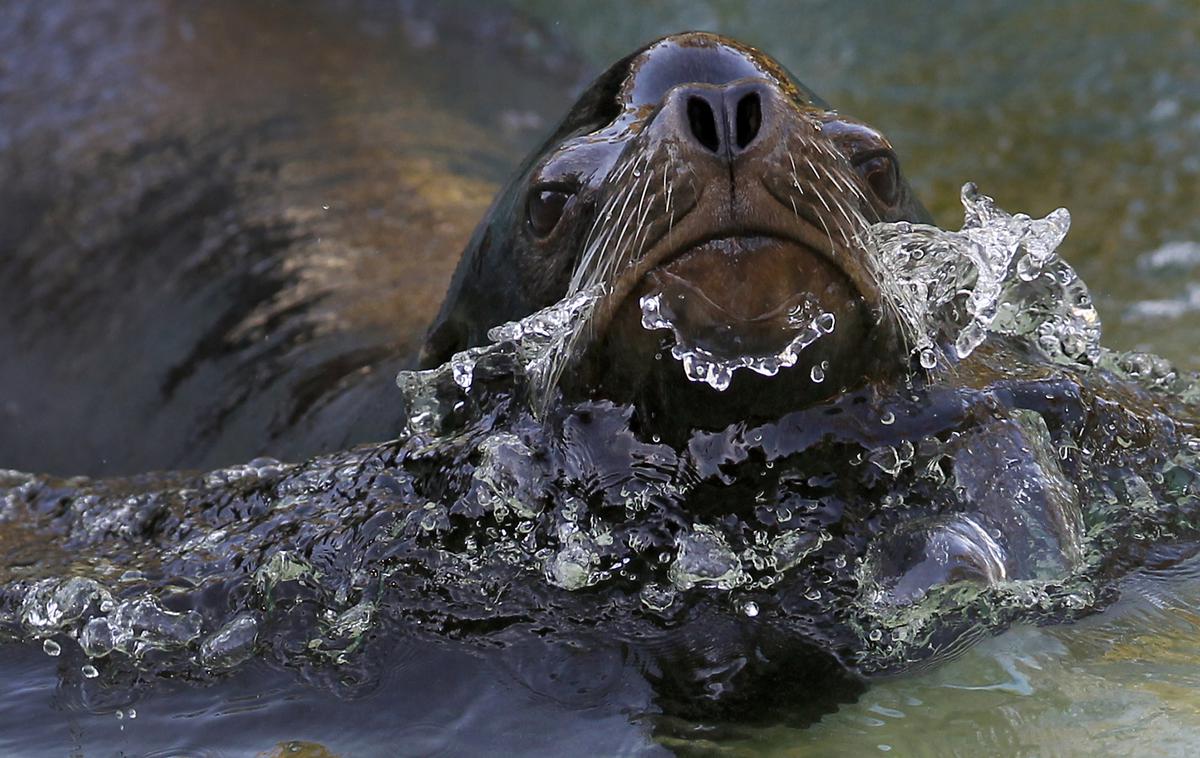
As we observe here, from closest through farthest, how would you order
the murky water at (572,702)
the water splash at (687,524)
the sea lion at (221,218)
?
the murky water at (572,702) < the water splash at (687,524) < the sea lion at (221,218)

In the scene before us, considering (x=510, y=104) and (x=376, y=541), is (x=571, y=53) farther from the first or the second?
(x=376, y=541)

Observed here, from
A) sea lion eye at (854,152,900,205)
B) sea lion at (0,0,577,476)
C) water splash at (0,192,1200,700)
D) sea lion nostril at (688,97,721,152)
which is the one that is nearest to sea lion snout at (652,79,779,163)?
sea lion nostril at (688,97,721,152)

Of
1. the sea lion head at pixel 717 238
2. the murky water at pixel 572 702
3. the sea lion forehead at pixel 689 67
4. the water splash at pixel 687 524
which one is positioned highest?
the sea lion forehead at pixel 689 67

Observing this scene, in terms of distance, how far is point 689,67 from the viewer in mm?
2807

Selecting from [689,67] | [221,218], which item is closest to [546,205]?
[689,67]

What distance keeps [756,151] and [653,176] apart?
156 mm

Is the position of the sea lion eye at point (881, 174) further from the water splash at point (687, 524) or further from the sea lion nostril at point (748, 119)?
the sea lion nostril at point (748, 119)

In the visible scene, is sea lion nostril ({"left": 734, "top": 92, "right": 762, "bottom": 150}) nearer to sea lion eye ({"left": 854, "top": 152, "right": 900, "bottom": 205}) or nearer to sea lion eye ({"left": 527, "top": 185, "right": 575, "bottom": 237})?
sea lion eye ({"left": 854, "top": 152, "right": 900, "bottom": 205})

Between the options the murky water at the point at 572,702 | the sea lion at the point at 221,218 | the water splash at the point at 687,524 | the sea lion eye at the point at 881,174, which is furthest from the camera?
the sea lion at the point at 221,218

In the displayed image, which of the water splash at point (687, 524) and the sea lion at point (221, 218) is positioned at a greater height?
the sea lion at point (221, 218)

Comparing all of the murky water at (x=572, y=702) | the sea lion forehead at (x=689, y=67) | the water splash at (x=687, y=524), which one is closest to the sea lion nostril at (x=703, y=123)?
the water splash at (x=687, y=524)

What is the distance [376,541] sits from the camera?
282cm

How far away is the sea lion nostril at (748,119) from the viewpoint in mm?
2375

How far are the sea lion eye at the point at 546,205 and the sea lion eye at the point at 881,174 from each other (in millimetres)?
472
